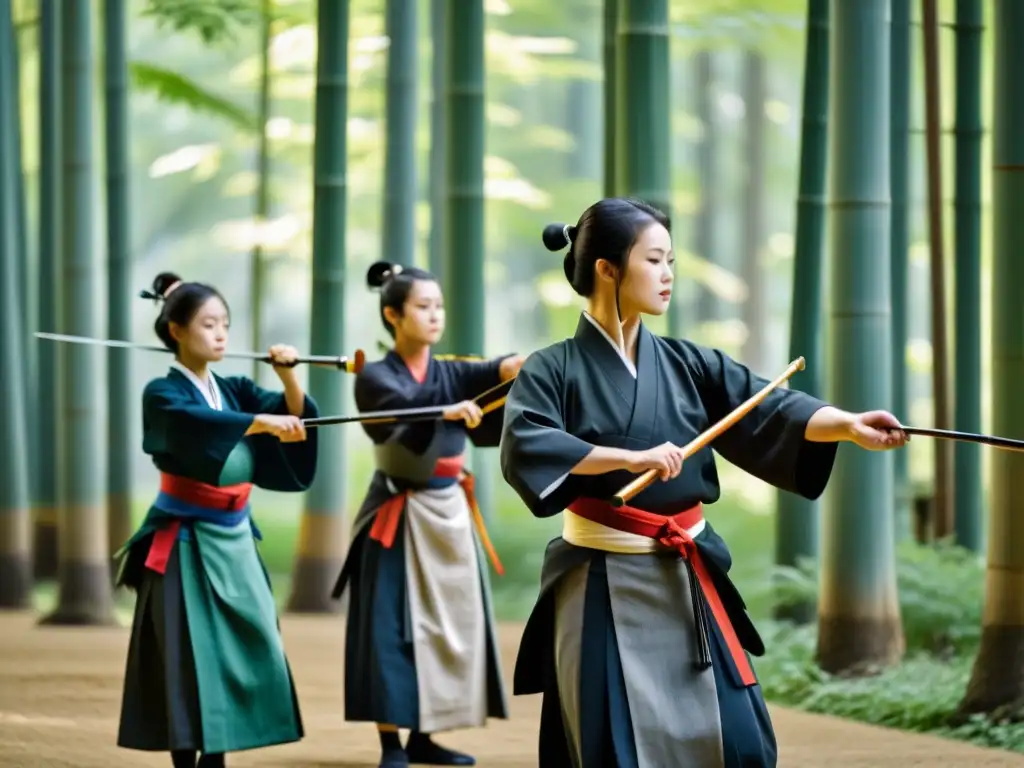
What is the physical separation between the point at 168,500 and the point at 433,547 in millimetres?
1122

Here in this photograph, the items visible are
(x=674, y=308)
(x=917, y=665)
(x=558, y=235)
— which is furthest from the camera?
(x=674, y=308)

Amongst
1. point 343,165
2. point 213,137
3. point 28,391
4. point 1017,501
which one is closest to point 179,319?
point 1017,501

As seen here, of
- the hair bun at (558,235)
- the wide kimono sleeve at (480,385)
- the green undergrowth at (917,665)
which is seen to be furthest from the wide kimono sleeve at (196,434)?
the green undergrowth at (917,665)

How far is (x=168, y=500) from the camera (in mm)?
5492

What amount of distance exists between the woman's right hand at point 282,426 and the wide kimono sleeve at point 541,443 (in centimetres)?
163

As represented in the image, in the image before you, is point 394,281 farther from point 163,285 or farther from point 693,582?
point 693,582

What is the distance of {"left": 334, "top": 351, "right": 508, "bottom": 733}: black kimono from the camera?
6129 millimetres

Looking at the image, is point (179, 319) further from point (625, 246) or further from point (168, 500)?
point (625, 246)

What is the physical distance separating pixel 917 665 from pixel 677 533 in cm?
371

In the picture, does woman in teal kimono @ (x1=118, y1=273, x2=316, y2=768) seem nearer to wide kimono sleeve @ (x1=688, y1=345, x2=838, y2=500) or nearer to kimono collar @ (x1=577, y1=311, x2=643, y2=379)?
kimono collar @ (x1=577, y1=311, x2=643, y2=379)

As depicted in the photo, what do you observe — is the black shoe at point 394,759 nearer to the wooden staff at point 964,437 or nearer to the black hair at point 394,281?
the black hair at point 394,281

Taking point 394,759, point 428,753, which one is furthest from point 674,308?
point 394,759

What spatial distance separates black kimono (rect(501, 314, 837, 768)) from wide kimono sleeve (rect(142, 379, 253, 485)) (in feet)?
5.47

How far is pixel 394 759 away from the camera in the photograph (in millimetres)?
5953
